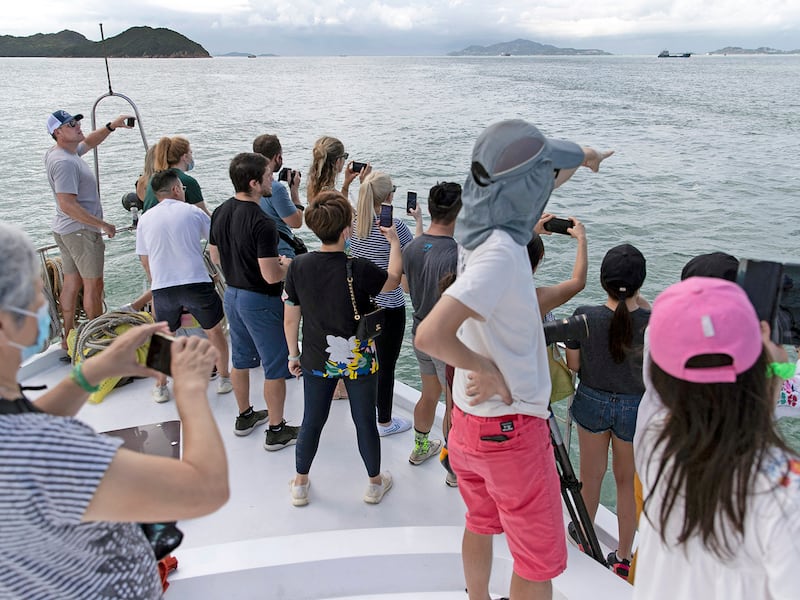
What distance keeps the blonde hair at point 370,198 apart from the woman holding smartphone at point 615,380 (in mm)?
1164

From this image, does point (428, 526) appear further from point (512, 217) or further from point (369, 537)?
point (512, 217)

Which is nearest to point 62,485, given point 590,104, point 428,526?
point 428,526

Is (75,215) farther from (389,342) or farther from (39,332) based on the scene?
(39,332)

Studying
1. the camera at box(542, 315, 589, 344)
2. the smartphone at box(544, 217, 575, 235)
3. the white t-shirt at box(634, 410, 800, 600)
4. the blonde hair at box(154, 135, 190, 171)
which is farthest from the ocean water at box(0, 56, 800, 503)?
the white t-shirt at box(634, 410, 800, 600)

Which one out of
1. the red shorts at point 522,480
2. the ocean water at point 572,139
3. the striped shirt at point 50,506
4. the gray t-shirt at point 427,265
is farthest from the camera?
the ocean water at point 572,139

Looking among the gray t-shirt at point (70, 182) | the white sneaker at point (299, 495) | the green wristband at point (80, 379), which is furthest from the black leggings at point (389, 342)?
the gray t-shirt at point (70, 182)

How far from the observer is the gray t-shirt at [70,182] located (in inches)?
160

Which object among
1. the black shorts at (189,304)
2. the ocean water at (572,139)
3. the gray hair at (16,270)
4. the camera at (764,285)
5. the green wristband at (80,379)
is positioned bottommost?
the ocean water at (572,139)

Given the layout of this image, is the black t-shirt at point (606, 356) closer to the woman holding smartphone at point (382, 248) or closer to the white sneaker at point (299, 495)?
the woman holding smartphone at point (382, 248)

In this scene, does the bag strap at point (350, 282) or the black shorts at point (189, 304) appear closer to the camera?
the bag strap at point (350, 282)

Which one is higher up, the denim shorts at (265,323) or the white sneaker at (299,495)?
the denim shorts at (265,323)

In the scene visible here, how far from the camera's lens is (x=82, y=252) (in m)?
4.31

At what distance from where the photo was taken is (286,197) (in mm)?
3621

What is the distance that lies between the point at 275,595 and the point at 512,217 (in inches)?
66.6
